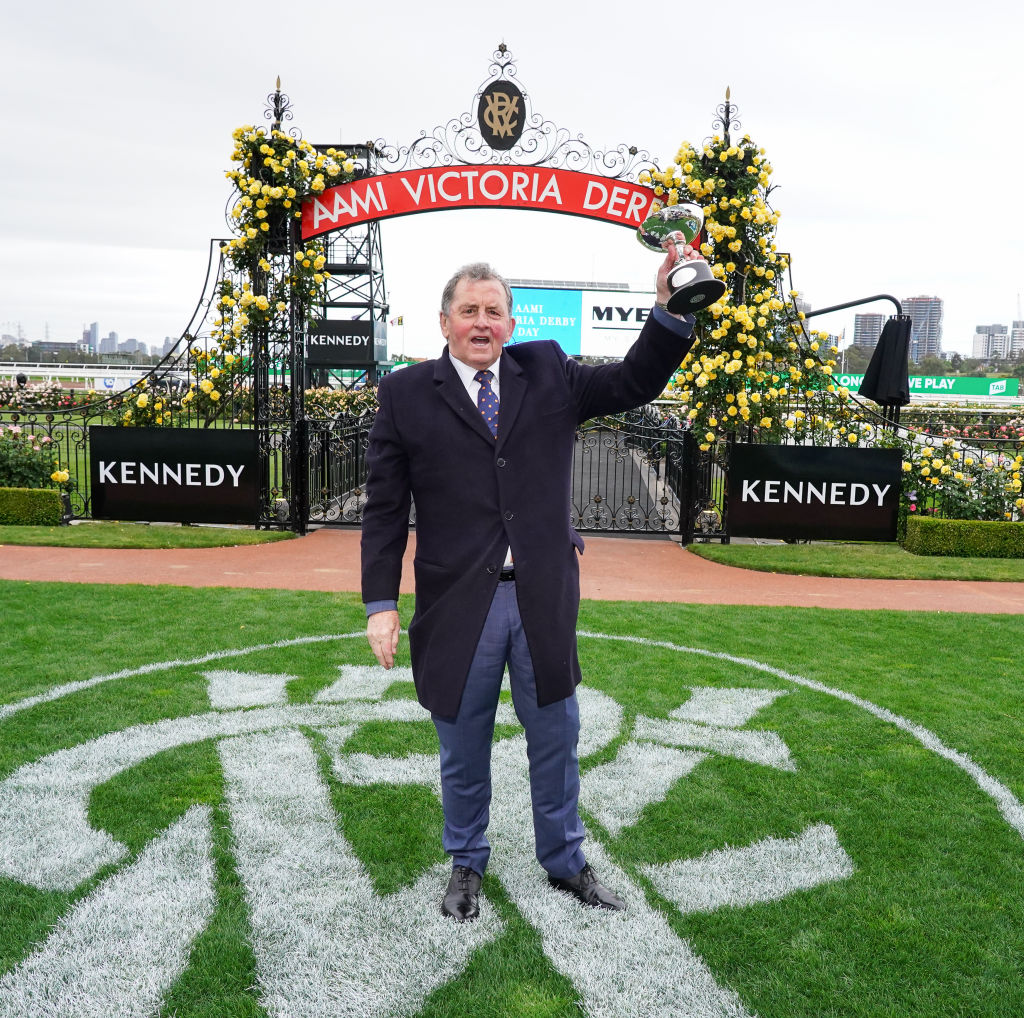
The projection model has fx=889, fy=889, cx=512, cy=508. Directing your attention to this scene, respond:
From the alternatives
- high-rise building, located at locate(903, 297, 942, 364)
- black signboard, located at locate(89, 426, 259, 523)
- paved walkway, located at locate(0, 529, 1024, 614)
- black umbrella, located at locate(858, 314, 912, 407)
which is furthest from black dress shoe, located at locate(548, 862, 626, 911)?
high-rise building, located at locate(903, 297, 942, 364)

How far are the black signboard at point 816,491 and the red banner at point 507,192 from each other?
3060mm

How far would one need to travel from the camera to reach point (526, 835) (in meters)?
3.32

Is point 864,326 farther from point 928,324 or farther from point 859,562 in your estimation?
point 859,562

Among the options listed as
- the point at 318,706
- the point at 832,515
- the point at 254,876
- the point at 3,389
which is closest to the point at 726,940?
the point at 254,876

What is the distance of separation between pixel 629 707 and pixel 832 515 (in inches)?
243

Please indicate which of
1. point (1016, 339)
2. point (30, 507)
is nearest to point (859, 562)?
point (30, 507)

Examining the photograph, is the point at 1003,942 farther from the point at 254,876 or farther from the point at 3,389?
the point at 3,389

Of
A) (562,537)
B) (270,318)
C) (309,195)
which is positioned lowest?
(562,537)

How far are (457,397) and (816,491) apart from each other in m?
8.11

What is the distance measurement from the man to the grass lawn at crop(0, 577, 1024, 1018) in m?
0.35

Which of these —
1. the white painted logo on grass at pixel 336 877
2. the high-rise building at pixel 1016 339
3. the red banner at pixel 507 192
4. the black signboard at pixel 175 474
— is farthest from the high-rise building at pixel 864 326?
the white painted logo on grass at pixel 336 877

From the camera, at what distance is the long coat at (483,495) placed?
2648 mm

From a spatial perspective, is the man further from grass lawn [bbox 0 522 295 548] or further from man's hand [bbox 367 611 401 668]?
grass lawn [bbox 0 522 295 548]

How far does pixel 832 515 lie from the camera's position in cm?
998
